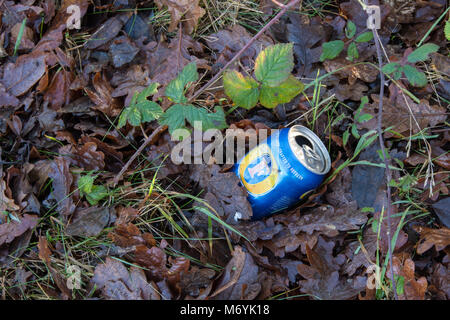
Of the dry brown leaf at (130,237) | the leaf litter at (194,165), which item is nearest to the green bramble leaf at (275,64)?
the leaf litter at (194,165)

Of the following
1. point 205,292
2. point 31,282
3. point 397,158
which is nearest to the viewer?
point 205,292

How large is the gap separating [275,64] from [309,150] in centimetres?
39

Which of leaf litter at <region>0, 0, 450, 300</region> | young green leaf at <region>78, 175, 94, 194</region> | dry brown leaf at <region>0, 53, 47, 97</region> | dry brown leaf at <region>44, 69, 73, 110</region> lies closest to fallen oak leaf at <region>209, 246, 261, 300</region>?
leaf litter at <region>0, 0, 450, 300</region>

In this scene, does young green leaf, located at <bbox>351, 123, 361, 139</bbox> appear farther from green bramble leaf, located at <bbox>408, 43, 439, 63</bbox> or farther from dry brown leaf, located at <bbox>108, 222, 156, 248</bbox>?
dry brown leaf, located at <bbox>108, 222, 156, 248</bbox>

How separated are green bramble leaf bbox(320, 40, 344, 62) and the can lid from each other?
39 centimetres

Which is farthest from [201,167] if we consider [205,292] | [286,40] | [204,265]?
[286,40]

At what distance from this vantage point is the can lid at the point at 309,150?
5.18ft

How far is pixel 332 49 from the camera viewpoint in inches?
70.9

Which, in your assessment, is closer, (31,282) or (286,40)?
(31,282)

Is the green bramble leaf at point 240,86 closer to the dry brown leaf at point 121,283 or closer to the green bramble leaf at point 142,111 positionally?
the green bramble leaf at point 142,111

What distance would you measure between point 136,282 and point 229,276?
0.35 meters

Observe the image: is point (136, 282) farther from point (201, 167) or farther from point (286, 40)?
point (286, 40)

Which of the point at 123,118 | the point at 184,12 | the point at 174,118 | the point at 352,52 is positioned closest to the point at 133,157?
the point at 123,118
